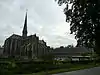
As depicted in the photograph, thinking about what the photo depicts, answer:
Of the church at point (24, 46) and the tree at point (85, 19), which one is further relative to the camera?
the church at point (24, 46)

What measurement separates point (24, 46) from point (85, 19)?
Result: 258ft

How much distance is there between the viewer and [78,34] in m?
23.4

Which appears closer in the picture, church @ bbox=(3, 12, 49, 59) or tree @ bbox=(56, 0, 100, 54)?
tree @ bbox=(56, 0, 100, 54)

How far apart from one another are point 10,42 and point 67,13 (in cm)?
7887

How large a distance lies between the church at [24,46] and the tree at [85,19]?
228ft

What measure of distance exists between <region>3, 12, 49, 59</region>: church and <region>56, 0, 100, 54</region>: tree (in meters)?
69.5

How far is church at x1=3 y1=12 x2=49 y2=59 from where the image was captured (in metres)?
93.7

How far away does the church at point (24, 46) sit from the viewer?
9369 centimetres

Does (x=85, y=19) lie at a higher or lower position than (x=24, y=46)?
lower

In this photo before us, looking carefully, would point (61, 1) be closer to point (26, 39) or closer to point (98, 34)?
point (98, 34)

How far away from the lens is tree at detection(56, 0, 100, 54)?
50.2 ft

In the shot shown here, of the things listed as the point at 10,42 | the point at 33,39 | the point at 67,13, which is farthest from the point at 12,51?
the point at 67,13

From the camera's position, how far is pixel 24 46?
9606cm

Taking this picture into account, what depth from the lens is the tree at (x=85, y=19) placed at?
15.3m
